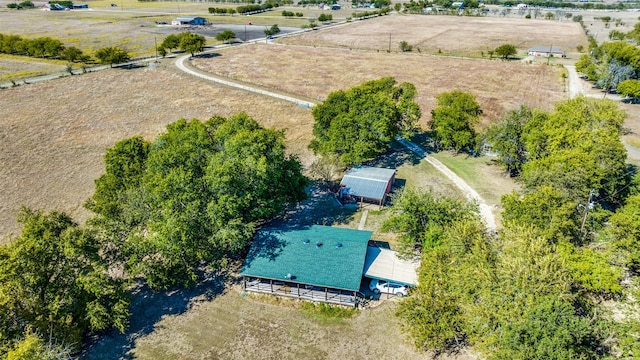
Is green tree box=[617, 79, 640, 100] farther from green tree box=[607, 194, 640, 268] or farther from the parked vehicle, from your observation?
the parked vehicle

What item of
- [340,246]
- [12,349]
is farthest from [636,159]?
[12,349]

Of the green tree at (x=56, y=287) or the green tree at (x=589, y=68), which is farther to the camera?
the green tree at (x=589, y=68)

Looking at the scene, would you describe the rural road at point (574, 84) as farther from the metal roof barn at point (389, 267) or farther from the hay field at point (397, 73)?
the metal roof barn at point (389, 267)

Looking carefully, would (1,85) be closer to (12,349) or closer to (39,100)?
(39,100)

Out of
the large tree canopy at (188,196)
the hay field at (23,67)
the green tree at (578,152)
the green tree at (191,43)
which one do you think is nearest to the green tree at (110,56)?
the hay field at (23,67)

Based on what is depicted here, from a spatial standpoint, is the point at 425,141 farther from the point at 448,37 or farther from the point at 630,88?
the point at 448,37
